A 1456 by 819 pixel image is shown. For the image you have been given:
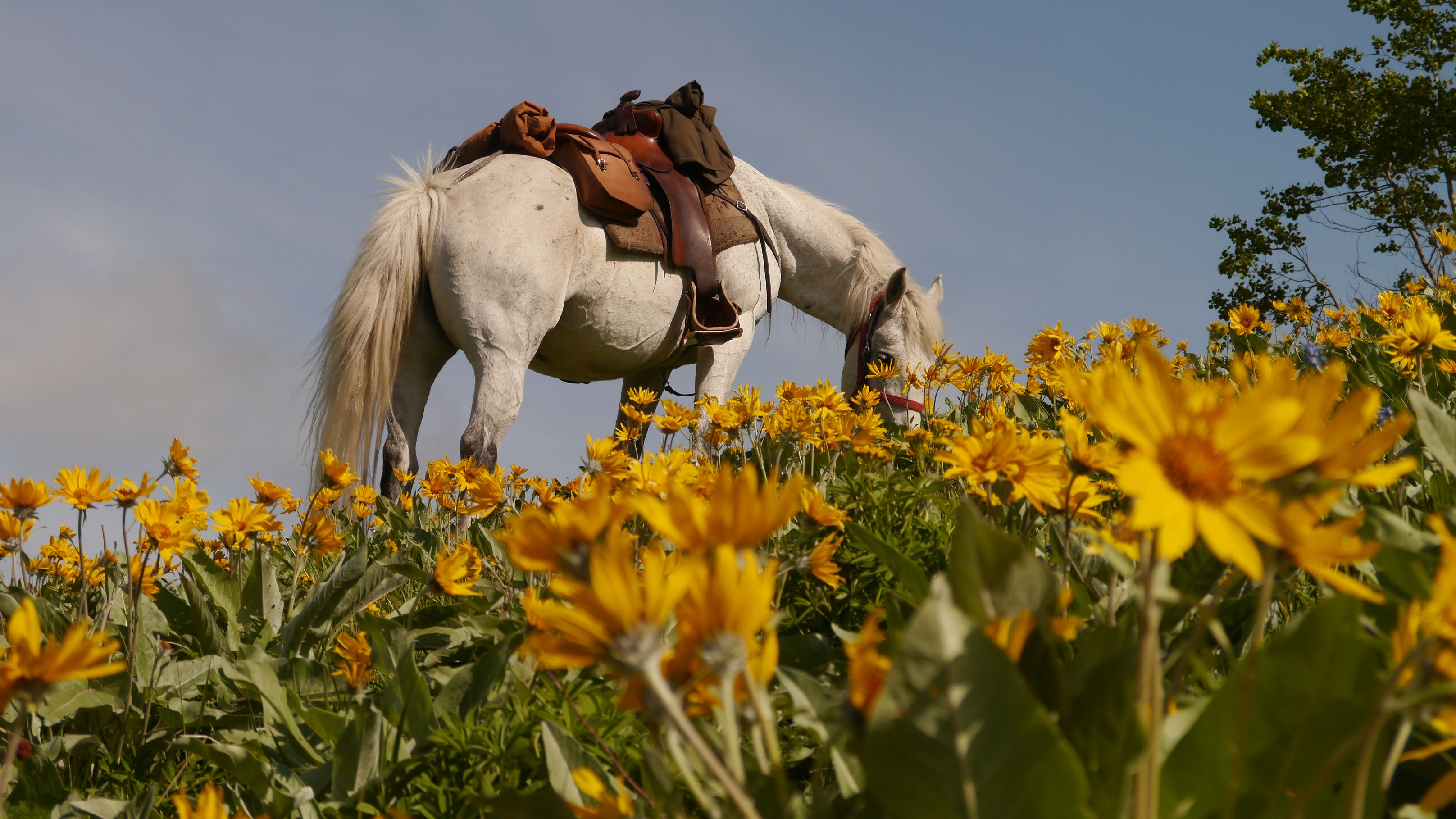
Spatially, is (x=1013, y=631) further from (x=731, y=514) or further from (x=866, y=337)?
(x=866, y=337)

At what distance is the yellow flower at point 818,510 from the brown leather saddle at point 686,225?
4.63m

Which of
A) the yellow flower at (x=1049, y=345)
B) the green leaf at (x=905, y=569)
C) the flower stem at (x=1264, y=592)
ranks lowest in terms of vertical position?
the flower stem at (x=1264, y=592)

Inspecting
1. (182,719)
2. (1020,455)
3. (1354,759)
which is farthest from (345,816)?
(1354,759)

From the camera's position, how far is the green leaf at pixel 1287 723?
76cm

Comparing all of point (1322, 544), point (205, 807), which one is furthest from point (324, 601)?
point (1322, 544)

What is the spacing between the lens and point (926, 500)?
95.4 inches

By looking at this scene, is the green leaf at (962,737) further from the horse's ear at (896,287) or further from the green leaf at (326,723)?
the horse's ear at (896,287)

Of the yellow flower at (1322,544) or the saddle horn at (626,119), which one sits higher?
the saddle horn at (626,119)

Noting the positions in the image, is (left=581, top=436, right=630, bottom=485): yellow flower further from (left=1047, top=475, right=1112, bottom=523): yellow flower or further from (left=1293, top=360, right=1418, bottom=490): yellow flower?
(left=1293, top=360, right=1418, bottom=490): yellow flower

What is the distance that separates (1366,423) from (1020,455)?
0.66 metres

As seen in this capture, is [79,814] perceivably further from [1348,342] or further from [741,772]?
[1348,342]

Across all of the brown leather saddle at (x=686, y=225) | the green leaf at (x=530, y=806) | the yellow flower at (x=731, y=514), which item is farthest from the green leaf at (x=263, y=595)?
the brown leather saddle at (x=686, y=225)

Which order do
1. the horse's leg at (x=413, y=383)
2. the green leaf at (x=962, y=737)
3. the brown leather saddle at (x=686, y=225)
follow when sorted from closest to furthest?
the green leaf at (x=962, y=737) → the horse's leg at (x=413, y=383) → the brown leather saddle at (x=686, y=225)

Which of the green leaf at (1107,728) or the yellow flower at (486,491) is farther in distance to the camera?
the yellow flower at (486,491)
